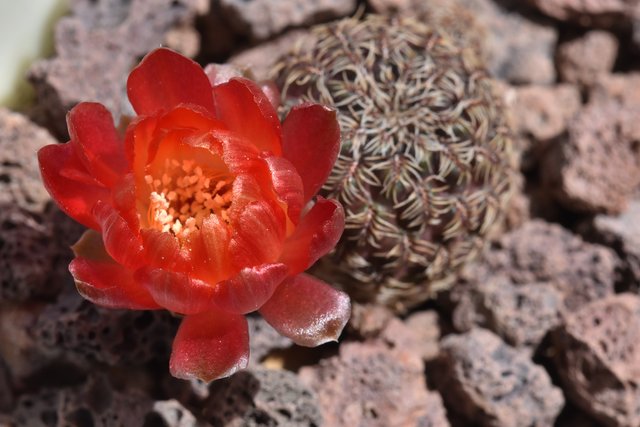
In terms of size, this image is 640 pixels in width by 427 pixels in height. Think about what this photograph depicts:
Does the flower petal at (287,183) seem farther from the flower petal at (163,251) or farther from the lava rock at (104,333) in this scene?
the lava rock at (104,333)

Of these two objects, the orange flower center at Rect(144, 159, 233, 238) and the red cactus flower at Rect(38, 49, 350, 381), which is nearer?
the red cactus flower at Rect(38, 49, 350, 381)

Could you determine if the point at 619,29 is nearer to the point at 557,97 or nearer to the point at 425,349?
the point at 557,97

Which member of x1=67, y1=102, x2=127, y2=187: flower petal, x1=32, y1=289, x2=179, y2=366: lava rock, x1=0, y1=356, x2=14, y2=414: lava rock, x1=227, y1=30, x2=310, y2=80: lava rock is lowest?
x1=0, y1=356, x2=14, y2=414: lava rock

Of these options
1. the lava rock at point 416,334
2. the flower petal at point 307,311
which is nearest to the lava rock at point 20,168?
the flower petal at point 307,311

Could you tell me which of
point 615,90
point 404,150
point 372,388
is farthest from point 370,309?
point 615,90

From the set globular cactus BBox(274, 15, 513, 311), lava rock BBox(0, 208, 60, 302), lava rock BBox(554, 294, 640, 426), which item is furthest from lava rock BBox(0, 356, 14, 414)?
lava rock BBox(554, 294, 640, 426)

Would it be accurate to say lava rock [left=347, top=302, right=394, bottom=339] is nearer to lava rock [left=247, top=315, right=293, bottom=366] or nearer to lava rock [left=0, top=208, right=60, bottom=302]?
lava rock [left=247, top=315, right=293, bottom=366]

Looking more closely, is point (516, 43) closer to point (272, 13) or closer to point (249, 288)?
point (272, 13)
